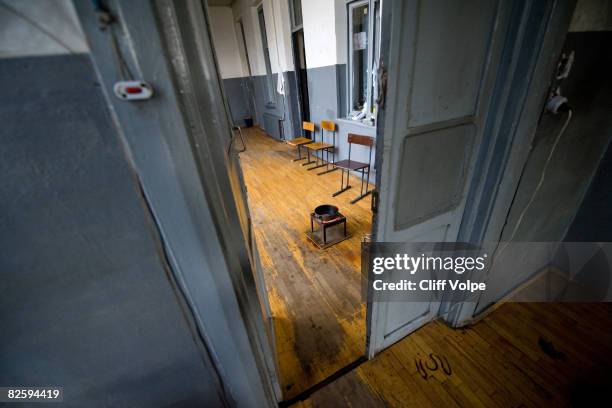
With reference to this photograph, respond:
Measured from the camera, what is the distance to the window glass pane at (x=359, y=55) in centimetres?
348

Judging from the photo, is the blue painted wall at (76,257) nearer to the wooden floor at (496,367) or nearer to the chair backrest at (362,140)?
the wooden floor at (496,367)

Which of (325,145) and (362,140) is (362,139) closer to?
(362,140)

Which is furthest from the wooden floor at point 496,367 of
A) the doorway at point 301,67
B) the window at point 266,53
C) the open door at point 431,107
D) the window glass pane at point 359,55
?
the window at point 266,53

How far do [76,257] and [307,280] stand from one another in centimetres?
186

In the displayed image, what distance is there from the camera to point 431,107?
1042mm

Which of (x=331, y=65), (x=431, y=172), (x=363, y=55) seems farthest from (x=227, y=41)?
(x=431, y=172)

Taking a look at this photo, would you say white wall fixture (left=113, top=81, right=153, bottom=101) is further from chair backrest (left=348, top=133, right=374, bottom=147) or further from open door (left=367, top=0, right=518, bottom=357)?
chair backrest (left=348, top=133, right=374, bottom=147)

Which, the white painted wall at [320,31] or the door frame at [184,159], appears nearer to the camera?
the door frame at [184,159]

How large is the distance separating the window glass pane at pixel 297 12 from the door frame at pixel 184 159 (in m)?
4.90

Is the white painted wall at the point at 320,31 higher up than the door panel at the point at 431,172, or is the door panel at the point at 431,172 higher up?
the white painted wall at the point at 320,31

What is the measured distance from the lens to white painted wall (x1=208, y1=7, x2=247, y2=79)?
762 centimetres

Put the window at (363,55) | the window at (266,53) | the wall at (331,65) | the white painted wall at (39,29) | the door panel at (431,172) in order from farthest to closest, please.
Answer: the window at (266,53), the wall at (331,65), the window at (363,55), the door panel at (431,172), the white painted wall at (39,29)

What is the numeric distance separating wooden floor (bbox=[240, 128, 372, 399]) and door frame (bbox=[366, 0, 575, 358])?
0.31m

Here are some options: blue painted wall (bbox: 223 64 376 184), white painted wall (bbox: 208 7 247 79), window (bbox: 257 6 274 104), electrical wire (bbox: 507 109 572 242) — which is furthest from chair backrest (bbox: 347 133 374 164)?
white painted wall (bbox: 208 7 247 79)
